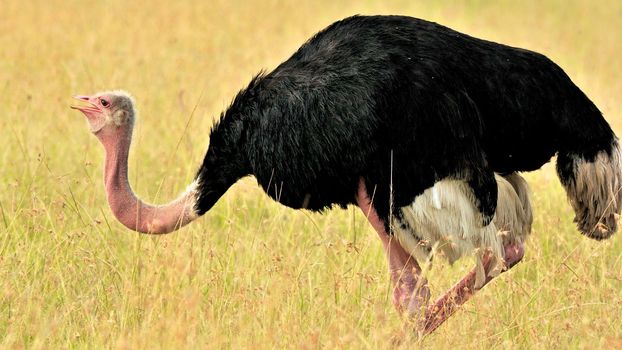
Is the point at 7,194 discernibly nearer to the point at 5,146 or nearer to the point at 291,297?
the point at 5,146

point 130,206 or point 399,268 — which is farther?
point 130,206

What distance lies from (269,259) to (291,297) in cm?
85

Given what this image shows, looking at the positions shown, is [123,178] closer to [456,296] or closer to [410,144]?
[410,144]

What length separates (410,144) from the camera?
5.49 meters

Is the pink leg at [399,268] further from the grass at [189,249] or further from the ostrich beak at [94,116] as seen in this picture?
the ostrich beak at [94,116]

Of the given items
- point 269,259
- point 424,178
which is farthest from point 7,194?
point 424,178

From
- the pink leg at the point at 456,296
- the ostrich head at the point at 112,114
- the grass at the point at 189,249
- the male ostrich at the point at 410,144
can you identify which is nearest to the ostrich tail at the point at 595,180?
the male ostrich at the point at 410,144

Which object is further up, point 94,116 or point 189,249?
point 94,116

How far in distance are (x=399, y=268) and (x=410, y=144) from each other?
609 mm

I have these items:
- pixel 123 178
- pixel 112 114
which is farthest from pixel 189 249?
pixel 112 114

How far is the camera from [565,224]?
7574 mm

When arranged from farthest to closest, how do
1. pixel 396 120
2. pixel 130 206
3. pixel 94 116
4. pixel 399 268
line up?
1. pixel 94 116
2. pixel 130 206
3. pixel 399 268
4. pixel 396 120

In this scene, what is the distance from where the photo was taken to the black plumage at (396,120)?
5488mm

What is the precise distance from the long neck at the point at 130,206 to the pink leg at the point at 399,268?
825 millimetres
